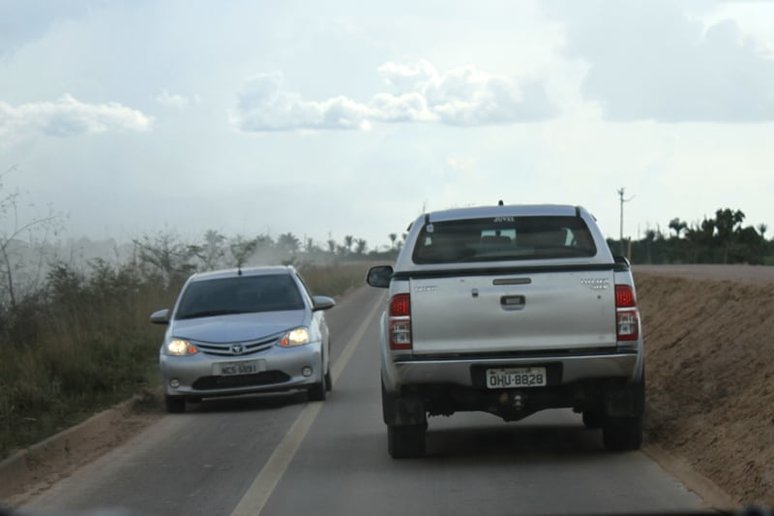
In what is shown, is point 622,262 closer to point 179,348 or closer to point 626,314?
point 626,314

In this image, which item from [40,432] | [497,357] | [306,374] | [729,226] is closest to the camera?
[497,357]

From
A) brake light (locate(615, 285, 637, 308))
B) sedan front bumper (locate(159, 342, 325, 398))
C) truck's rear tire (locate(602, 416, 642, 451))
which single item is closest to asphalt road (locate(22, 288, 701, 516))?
truck's rear tire (locate(602, 416, 642, 451))

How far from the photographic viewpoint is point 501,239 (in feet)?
38.7

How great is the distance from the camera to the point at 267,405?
16781mm

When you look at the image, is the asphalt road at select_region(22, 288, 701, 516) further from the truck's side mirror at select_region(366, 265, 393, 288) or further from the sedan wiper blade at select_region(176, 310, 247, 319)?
the sedan wiper blade at select_region(176, 310, 247, 319)

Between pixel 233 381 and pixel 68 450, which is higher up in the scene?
pixel 233 381

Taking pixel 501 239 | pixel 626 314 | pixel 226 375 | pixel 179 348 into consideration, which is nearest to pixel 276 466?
pixel 501 239

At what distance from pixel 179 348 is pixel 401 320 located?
609 cm

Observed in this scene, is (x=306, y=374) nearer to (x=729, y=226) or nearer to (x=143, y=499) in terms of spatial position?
(x=143, y=499)

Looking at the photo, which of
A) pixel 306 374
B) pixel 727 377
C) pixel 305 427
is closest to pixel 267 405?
pixel 306 374

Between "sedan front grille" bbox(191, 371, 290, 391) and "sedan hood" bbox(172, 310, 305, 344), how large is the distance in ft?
1.38

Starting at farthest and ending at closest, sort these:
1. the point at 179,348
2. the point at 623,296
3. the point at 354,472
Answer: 1. the point at 179,348
2. the point at 354,472
3. the point at 623,296

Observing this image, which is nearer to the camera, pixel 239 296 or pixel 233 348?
pixel 233 348

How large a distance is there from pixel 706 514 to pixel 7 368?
14.9 meters
